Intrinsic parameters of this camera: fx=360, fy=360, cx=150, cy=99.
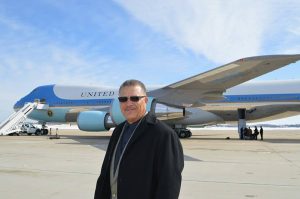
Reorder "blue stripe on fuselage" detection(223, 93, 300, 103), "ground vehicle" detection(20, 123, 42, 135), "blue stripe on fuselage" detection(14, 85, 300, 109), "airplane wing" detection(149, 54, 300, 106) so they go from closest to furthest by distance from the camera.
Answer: "airplane wing" detection(149, 54, 300, 106)
"blue stripe on fuselage" detection(223, 93, 300, 103)
"blue stripe on fuselage" detection(14, 85, 300, 109)
"ground vehicle" detection(20, 123, 42, 135)

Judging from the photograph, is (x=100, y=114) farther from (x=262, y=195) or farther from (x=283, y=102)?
(x=262, y=195)

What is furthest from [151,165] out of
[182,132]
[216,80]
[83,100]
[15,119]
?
[15,119]

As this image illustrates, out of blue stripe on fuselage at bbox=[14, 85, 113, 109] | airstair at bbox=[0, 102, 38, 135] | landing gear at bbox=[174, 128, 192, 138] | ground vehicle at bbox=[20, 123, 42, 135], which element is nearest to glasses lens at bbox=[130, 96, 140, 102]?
landing gear at bbox=[174, 128, 192, 138]

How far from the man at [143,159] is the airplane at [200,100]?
34.9ft

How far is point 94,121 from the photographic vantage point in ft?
57.5

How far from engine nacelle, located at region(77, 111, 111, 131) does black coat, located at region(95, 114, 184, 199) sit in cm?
1527

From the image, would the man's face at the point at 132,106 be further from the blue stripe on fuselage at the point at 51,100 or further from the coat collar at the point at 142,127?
the blue stripe on fuselage at the point at 51,100

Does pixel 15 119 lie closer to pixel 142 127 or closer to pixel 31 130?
pixel 31 130

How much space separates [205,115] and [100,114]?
6.42 metres

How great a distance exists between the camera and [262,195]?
4945 mm

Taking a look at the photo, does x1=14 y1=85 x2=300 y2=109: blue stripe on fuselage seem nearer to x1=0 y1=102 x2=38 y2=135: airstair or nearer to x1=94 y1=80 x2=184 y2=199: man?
x1=0 y1=102 x2=38 y2=135: airstair

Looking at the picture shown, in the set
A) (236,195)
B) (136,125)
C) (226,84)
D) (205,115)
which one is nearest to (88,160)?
(236,195)

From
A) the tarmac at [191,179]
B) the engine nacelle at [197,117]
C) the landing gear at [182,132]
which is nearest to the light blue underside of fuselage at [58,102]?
the engine nacelle at [197,117]

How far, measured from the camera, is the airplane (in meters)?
15.7
